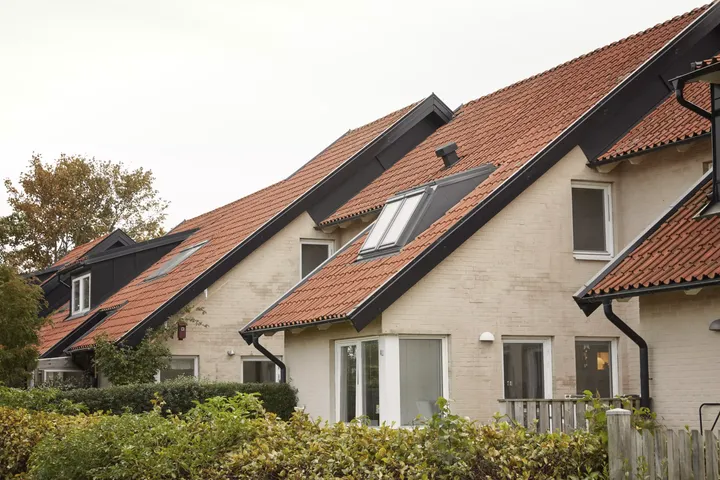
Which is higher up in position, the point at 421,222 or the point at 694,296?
the point at 421,222

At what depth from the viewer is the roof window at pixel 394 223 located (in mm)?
18984

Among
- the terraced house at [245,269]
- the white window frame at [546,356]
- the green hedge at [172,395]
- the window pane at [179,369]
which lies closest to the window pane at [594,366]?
the white window frame at [546,356]

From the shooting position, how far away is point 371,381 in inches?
707

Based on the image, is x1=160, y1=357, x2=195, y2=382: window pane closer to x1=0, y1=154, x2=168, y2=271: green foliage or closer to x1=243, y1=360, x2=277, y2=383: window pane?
x1=243, y1=360, x2=277, y2=383: window pane

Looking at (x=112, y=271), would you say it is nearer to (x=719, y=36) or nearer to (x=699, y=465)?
(x=719, y=36)

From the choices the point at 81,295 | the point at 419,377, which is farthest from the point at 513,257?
the point at 81,295

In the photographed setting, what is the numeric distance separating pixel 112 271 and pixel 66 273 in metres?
2.47

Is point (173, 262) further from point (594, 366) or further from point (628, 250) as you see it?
point (628, 250)

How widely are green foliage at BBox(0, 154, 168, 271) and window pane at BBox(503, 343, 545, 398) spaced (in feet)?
119

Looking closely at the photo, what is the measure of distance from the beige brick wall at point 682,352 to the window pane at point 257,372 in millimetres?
11839

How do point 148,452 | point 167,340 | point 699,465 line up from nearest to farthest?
point 699,465 → point 148,452 → point 167,340

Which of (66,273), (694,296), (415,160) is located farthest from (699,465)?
(66,273)

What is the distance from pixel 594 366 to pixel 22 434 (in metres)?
9.31

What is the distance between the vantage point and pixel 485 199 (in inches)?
700
